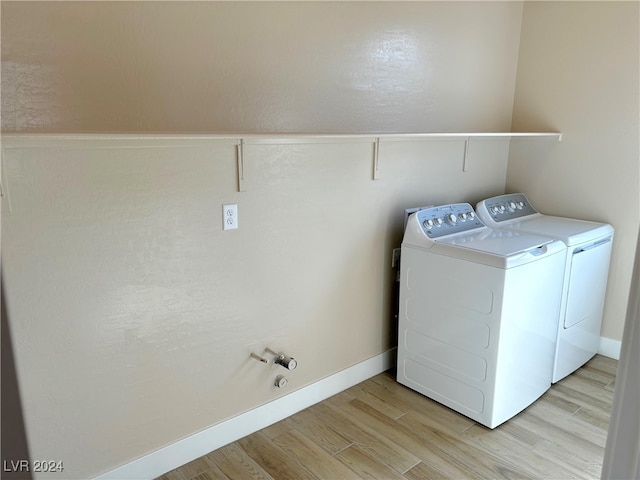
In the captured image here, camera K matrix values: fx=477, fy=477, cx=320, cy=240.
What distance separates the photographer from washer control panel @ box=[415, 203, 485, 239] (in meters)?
2.57

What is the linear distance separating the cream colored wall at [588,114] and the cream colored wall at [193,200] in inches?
27.0

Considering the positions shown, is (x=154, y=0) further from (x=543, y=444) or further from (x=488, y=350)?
(x=543, y=444)

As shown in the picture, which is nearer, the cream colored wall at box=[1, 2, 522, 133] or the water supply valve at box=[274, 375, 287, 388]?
the cream colored wall at box=[1, 2, 522, 133]

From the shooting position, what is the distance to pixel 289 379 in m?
2.44

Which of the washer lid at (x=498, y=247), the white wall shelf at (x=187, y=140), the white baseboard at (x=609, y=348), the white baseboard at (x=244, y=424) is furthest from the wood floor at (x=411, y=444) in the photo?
the white wall shelf at (x=187, y=140)

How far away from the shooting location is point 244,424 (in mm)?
2277

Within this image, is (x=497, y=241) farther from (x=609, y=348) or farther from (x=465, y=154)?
(x=609, y=348)

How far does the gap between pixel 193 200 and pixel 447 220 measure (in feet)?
4.71

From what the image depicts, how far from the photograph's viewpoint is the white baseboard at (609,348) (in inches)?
121

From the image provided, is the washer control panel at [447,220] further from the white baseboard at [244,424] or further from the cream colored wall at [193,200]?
the white baseboard at [244,424]

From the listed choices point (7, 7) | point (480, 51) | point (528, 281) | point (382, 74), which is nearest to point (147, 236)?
point (7, 7)

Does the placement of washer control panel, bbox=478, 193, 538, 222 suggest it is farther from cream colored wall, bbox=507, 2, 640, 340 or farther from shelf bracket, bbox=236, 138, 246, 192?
shelf bracket, bbox=236, 138, 246, 192

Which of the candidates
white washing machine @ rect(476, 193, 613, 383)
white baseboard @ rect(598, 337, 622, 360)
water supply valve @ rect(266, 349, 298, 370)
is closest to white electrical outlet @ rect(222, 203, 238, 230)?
water supply valve @ rect(266, 349, 298, 370)

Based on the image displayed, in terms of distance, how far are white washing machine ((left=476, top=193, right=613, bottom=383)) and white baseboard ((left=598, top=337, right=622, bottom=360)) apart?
5 centimetres
